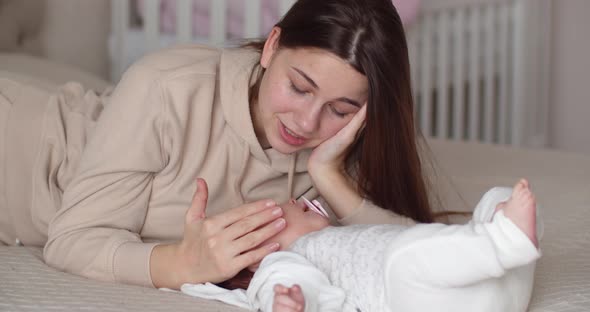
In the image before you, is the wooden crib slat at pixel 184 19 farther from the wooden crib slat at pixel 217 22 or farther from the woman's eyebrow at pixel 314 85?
the woman's eyebrow at pixel 314 85

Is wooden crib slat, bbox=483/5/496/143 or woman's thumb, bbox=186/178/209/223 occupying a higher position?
woman's thumb, bbox=186/178/209/223

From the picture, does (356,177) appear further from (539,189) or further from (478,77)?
(478,77)

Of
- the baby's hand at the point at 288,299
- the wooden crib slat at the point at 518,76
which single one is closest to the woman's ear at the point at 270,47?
the baby's hand at the point at 288,299

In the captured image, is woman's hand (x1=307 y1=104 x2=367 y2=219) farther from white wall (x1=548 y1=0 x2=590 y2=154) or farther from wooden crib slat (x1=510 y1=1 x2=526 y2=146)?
white wall (x1=548 y1=0 x2=590 y2=154)

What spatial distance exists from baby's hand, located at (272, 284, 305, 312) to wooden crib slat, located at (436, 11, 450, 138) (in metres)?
2.01

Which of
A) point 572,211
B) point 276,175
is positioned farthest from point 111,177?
point 572,211

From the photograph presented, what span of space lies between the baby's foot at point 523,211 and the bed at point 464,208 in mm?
288

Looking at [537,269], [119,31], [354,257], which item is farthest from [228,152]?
[119,31]

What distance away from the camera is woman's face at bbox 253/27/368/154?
4.44 ft

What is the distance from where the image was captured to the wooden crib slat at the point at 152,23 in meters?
2.70

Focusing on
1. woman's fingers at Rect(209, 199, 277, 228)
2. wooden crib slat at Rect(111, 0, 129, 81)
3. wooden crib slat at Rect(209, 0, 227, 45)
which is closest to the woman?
woman's fingers at Rect(209, 199, 277, 228)

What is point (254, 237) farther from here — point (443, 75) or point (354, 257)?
point (443, 75)

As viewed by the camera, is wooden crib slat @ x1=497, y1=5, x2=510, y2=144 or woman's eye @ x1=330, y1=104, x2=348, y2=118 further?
wooden crib slat @ x1=497, y1=5, x2=510, y2=144

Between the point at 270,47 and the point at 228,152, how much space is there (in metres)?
0.19
